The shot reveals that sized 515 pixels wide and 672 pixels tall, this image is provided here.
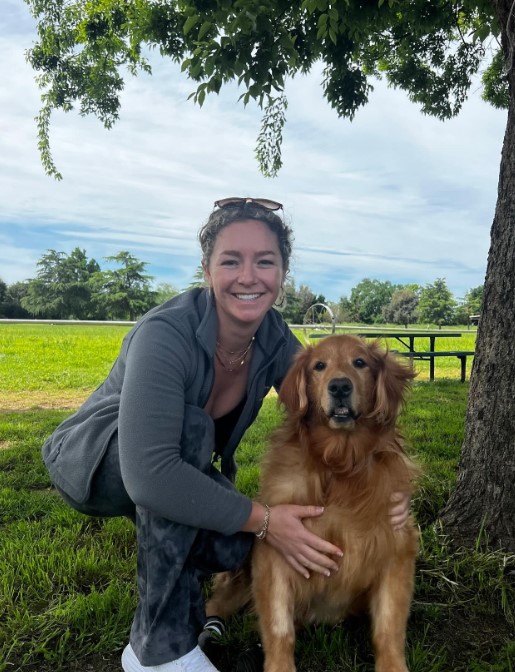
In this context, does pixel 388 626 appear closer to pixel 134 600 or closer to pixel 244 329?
pixel 134 600

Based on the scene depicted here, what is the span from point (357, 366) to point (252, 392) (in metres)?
0.47

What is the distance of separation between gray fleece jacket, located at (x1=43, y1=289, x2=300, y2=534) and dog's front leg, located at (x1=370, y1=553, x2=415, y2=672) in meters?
0.62

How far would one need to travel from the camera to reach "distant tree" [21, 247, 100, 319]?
58062 millimetres

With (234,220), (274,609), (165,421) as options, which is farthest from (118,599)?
(234,220)

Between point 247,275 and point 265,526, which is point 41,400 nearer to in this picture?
point 247,275

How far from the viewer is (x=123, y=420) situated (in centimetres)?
196

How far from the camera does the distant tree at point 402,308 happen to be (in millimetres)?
54013

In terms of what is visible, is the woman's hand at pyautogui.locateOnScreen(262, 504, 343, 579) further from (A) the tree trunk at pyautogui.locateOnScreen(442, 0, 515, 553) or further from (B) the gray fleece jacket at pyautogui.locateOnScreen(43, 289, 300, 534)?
(A) the tree trunk at pyautogui.locateOnScreen(442, 0, 515, 553)

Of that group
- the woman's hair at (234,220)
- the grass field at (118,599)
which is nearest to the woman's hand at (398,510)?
the grass field at (118,599)

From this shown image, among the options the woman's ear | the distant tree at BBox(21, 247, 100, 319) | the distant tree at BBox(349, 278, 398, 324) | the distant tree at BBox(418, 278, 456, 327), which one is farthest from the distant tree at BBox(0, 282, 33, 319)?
the woman's ear

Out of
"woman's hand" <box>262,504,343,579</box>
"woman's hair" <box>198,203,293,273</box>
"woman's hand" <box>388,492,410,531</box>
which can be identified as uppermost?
"woman's hair" <box>198,203,293,273</box>

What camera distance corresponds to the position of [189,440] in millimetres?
2076

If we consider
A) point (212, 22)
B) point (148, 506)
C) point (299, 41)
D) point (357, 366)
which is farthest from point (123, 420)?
point (299, 41)

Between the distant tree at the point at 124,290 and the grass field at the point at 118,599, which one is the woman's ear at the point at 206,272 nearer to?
the grass field at the point at 118,599
